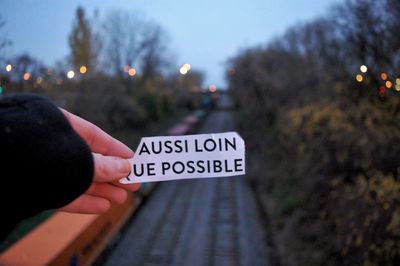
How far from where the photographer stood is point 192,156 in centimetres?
159

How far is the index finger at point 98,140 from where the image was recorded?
1.43 metres

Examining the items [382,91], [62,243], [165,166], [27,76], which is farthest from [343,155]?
[165,166]

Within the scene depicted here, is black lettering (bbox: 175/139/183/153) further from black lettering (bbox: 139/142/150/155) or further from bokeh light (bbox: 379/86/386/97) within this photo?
bokeh light (bbox: 379/86/386/97)

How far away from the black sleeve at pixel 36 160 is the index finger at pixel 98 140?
0.88 ft

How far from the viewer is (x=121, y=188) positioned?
5.15 feet

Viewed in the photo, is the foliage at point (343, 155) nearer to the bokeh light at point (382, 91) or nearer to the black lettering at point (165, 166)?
the bokeh light at point (382, 91)

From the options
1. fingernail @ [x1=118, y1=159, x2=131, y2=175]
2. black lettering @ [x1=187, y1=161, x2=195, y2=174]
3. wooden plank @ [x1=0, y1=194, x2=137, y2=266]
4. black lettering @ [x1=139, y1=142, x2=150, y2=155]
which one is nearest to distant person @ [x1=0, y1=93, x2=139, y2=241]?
fingernail @ [x1=118, y1=159, x2=131, y2=175]

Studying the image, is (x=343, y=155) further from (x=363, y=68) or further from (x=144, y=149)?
(x=144, y=149)

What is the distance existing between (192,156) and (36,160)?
0.68 meters

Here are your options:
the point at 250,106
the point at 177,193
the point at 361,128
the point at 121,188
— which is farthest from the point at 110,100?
the point at 121,188

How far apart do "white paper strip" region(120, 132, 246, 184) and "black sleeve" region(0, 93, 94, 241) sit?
0.42 metres

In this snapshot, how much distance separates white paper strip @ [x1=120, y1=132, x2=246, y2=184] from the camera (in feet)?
5.09

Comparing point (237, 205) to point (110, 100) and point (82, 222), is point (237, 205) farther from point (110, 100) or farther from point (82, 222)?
point (110, 100)

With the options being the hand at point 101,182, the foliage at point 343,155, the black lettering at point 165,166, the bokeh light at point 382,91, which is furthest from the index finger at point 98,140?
the bokeh light at point 382,91
